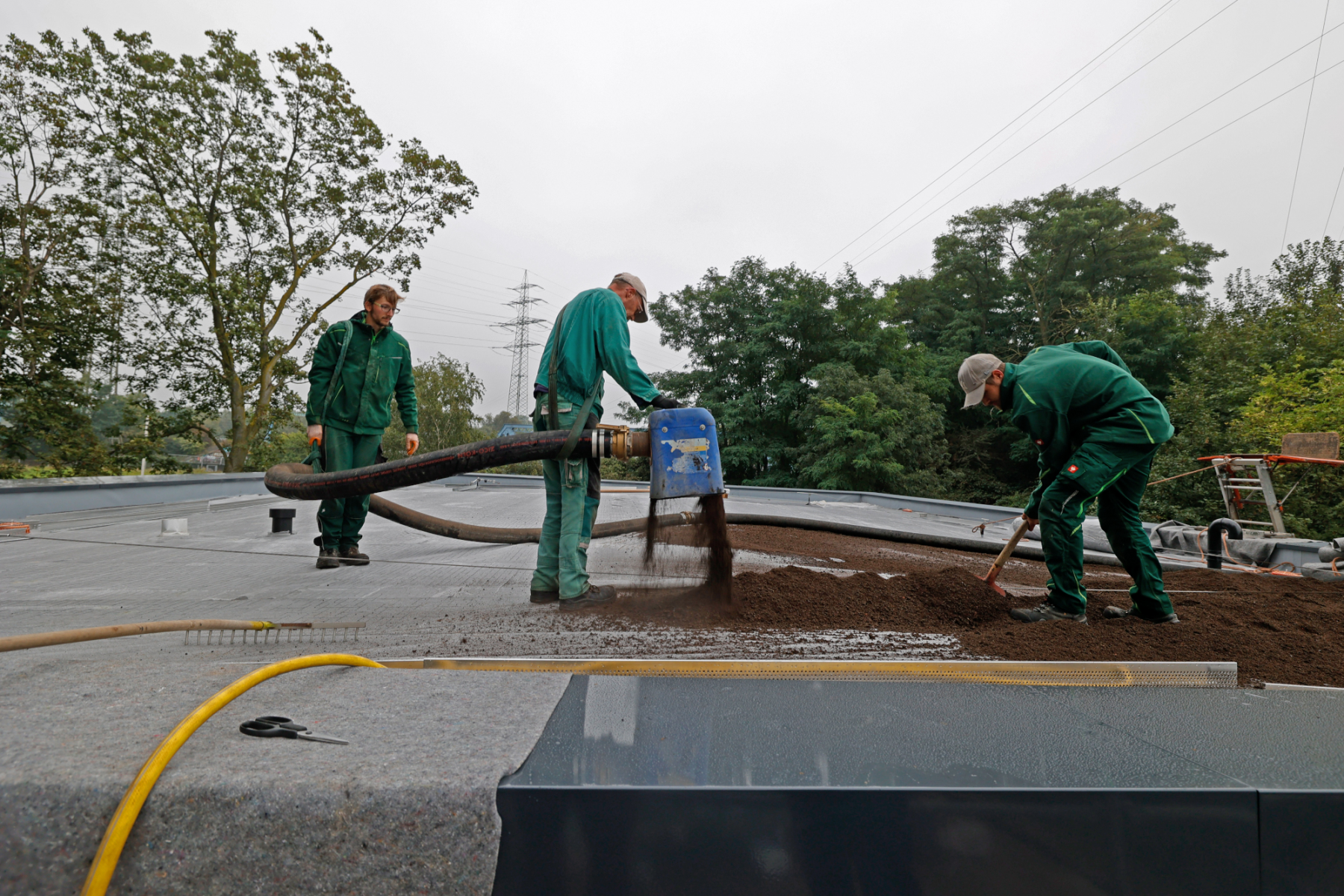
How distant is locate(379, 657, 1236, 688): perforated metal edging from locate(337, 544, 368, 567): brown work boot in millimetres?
2348

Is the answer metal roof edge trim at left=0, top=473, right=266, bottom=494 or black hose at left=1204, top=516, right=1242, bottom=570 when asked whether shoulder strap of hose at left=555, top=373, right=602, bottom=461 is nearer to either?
black hose at left=1204, top=516, right=1242, bottom=570

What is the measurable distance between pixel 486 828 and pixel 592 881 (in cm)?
17

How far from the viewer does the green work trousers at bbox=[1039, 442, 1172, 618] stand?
2369mm

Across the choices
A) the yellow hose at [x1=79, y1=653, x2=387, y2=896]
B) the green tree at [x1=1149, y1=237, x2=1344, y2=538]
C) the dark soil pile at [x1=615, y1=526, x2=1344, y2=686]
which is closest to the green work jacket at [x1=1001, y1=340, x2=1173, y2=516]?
the dark soil pile at [x1=615, y1=526, x2=1344, y2=686]

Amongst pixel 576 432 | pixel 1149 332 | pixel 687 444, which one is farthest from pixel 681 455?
pixel 1149 332

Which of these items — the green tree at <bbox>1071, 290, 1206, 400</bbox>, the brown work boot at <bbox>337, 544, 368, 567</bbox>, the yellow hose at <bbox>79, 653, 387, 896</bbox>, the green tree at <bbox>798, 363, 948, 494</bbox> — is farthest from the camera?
the green tree at <bbox>1071, 290, 1206, 400</bbox>

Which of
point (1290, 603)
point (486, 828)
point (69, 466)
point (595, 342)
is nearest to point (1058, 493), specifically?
point (1290, 603)

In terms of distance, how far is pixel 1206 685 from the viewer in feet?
4.97

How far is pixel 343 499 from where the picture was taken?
3.48 metres

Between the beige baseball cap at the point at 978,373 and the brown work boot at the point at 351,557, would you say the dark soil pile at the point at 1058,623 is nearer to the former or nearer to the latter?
the beige baseball cap at the point at 978,373

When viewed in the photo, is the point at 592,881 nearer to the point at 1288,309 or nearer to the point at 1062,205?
the point at 1288,309

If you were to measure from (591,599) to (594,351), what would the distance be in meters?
1.07

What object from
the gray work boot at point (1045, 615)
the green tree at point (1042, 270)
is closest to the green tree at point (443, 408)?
the green tree at point (1042, 270)

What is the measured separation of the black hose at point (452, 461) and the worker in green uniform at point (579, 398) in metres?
0.10
